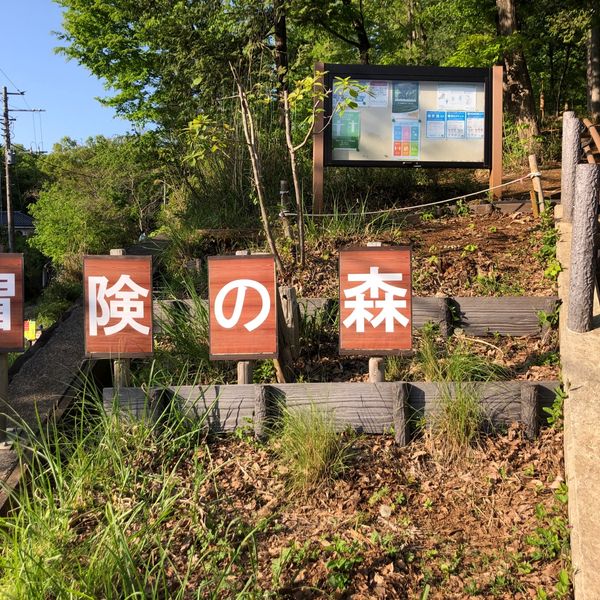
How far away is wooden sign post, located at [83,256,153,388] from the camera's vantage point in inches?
161

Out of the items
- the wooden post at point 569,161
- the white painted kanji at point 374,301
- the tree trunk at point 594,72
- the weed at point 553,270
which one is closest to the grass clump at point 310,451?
the white painted kanji at point 374,301

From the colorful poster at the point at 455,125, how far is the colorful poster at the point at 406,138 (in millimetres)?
402

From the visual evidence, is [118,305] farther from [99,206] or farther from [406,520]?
[99,206]

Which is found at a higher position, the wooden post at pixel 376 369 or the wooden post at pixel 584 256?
the wooden post at pixel 584 256

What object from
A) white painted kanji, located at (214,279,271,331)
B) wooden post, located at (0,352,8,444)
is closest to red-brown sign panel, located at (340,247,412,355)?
white painted kanji, located at (214,279,271,331)

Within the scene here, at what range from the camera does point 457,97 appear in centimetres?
826

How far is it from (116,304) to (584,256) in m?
3.12

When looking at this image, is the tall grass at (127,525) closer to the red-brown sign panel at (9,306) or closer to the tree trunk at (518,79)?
the red-brown sign panel at (9,306)

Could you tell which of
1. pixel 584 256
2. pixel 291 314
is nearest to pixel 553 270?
pixel 584 256

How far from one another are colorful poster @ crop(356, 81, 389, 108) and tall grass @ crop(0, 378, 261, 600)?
5.44 meters

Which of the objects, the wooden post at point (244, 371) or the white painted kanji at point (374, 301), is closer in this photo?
the white painted kanji at point (374, 301)

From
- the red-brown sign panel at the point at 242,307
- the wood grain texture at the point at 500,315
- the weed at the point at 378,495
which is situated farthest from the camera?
the wood grain texture at the point at 500,315

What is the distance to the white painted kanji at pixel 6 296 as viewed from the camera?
4.02 meters

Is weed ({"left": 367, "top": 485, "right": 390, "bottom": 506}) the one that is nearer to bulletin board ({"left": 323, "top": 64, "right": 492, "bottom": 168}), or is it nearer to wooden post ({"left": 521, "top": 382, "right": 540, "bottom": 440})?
wooden post ({"left": 521, "top": 382, "right": 540, "bottom": 440})
